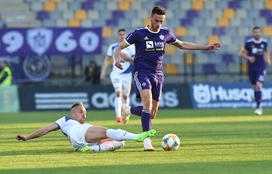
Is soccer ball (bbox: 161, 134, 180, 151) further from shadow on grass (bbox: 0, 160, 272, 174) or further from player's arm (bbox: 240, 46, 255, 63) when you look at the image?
player's arm (bbox: 240, 46, 255, 63)

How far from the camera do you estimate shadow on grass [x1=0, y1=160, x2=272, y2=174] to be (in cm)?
1009

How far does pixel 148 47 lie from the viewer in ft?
46.8

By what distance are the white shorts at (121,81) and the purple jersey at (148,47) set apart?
29.5ft

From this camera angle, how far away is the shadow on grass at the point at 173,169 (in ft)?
33.1

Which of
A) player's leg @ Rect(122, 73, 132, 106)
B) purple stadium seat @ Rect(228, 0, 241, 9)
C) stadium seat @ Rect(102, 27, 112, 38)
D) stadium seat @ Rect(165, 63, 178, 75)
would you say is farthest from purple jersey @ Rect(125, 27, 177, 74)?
purple stadium seat @ Rect(228, 0, 241, 9)

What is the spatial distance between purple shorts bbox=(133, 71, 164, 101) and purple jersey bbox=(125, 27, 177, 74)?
0.28 feet

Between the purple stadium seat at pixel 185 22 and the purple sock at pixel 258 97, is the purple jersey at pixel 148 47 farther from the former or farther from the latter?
the purple stadium seat at pixel 185 22

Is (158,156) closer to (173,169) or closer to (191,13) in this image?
(173,169)

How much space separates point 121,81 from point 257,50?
570cm

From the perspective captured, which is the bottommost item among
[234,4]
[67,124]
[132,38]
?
[67,124]

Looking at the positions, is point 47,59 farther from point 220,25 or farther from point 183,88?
point 220,25

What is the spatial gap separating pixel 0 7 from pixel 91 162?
24.6 m

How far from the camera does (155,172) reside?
32.9 feet

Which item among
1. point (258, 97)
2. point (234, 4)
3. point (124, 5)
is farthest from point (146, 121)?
point (234, 4)
